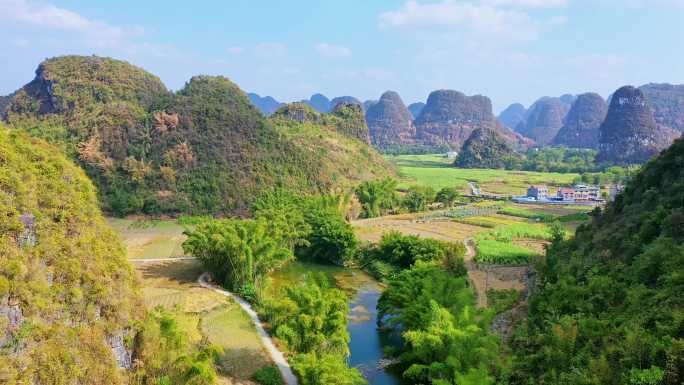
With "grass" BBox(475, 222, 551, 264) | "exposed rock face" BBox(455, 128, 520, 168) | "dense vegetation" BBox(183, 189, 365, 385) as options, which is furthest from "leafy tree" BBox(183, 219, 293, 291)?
"exposed rock face" BBox(455, 128, 520, 168)

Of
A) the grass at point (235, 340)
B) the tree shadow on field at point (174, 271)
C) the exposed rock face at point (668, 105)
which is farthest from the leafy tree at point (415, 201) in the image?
the exposed rock face at point (668, 105)

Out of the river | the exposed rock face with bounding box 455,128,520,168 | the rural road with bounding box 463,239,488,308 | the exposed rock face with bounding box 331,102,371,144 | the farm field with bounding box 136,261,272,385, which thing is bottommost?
the river

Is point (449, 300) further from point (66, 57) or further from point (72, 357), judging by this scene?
point (66, 57)

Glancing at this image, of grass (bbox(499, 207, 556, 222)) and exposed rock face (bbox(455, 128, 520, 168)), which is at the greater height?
exposed rock face (bbox(455, 128, 520, 168))

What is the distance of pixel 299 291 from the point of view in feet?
53.7

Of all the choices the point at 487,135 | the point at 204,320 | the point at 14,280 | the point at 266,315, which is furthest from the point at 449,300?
the point at 487,135

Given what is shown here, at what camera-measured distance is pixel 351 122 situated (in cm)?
8350

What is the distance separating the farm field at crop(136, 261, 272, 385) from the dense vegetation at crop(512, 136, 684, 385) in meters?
8.43

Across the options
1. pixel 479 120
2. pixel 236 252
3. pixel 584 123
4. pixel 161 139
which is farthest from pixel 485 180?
pixel 479 120

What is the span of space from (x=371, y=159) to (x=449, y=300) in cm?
5908

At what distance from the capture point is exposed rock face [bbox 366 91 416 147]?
544 feet

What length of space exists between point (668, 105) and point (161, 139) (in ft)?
485

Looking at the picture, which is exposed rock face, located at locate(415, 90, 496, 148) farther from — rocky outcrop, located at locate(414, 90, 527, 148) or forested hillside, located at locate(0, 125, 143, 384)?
forested hillside, located at locate(0, 125, 143, 384)

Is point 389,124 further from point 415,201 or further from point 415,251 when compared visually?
point 415,251
